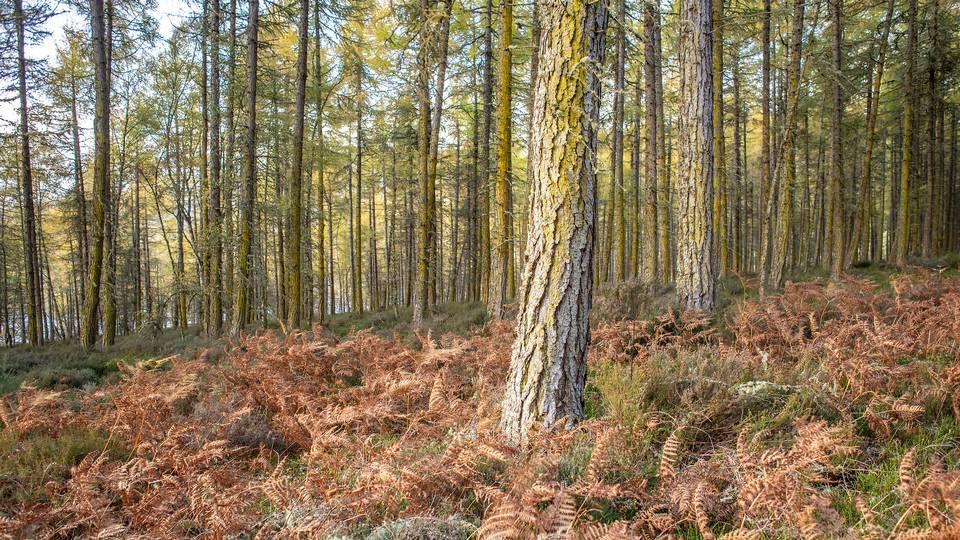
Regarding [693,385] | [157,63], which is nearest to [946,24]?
[693,385]

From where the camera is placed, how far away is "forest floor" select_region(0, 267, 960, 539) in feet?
7.63

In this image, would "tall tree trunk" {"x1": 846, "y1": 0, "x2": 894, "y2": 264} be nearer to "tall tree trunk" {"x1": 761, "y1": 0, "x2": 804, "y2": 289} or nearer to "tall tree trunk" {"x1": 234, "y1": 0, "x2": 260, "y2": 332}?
"tall tree trunk" {"x1": 761, "y1": 0, "x2": 804, "y2": 289}

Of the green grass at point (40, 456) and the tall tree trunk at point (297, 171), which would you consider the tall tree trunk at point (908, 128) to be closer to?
the tall tree trunk at point (297, 171)

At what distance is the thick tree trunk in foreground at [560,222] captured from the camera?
315 cm

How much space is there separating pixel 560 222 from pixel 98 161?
12.5 m

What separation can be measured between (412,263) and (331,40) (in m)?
13.2

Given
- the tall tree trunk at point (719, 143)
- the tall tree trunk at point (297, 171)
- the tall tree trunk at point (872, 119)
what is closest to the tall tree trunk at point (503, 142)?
the tall tree trunk at point (297, 171)

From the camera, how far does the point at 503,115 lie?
372 inches

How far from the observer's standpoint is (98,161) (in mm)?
10969

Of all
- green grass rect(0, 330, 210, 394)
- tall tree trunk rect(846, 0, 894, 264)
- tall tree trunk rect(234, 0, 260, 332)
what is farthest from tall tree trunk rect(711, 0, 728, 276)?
green grass rect(0, 330, 210, 394)

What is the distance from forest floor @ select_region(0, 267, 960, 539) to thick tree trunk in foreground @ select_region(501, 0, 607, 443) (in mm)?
365

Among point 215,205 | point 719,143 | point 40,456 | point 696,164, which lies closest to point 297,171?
point 215,205

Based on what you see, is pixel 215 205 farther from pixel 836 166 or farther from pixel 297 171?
pixel 836 166

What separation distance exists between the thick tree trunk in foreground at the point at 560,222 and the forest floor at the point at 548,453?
37 cm
